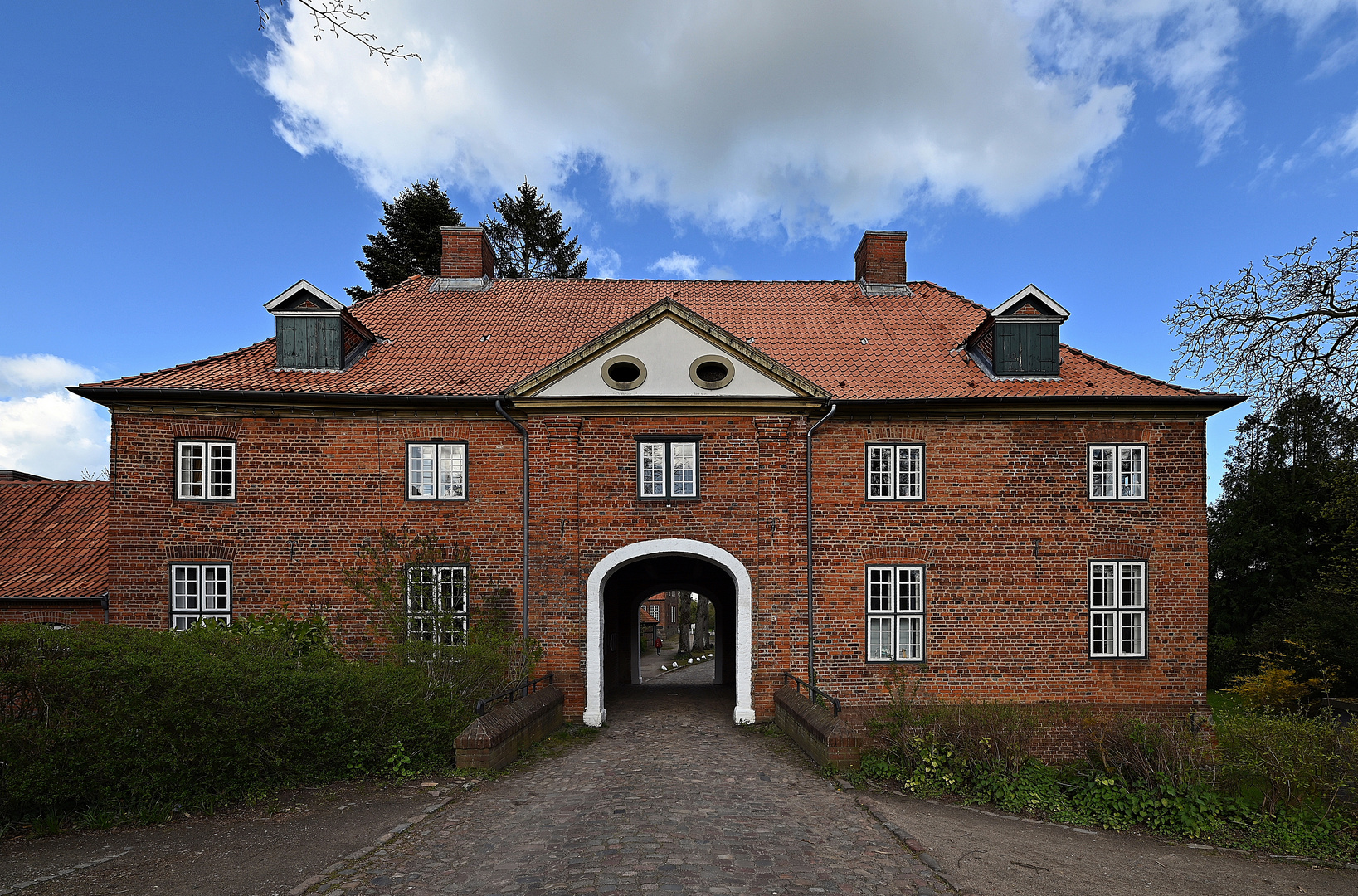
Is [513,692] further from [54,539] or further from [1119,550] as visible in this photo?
[54,539]

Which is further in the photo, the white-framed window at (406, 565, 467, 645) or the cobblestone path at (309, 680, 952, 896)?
the white-framed window at (406, 565, 467, 645)

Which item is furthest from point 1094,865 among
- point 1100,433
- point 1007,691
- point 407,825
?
point 1100,433

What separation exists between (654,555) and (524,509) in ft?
9.01

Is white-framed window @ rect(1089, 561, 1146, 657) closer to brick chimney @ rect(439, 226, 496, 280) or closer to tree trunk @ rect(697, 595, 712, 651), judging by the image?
brick chimney @ rect(439, 226, 496, 280)

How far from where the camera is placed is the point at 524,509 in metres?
13.8

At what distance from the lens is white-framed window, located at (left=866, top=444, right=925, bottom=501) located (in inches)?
557

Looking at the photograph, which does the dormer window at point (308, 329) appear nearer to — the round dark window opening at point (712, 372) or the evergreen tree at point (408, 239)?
the round dark window opening at point (712, 372)

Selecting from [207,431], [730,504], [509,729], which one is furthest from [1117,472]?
[207,431]

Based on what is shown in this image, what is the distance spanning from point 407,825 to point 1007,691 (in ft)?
37.4

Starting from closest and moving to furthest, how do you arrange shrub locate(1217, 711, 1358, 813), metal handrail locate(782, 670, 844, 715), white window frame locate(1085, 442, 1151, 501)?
shrub locate(1217, 711, 1358, 813), metal handrail locate(782, 670, 844, 715), white window frame locate(1085, 442, 1151, 501)

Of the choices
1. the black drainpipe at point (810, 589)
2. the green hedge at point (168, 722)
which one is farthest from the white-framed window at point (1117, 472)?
the green hedge at point (168, 722)

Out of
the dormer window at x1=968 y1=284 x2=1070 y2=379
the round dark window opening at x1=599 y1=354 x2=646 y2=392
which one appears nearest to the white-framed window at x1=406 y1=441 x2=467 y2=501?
the round dark window opening at x1=599 y1=354 x2=646 y2=392

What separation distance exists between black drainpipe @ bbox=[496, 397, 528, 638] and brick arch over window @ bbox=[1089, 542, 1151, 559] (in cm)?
1142

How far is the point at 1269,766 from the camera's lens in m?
8.98
